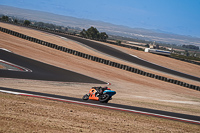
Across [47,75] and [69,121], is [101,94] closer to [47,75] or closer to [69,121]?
[69,121]

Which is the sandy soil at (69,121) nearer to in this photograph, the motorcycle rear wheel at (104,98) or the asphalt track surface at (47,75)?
the motorcycle rear wheel at (104,98)

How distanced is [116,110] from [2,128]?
5.75 metres

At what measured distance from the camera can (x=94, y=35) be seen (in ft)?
513

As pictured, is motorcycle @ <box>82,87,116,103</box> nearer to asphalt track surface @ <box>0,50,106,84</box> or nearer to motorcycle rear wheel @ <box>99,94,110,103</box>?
motorcycle rear wheel @ <box>99,94,110,103</box>

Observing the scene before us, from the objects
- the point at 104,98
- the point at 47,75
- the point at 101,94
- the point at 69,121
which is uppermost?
the point at 69,121

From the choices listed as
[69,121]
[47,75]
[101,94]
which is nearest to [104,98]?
[101,94]

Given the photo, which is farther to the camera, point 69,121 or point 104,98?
point 104,98

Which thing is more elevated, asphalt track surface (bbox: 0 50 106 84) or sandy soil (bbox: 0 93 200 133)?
sandy soil (bbox: 0 93 200 133)

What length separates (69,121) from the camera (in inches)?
367

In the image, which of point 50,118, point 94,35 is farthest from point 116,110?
point 94,35

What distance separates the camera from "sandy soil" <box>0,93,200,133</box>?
840 centimetres

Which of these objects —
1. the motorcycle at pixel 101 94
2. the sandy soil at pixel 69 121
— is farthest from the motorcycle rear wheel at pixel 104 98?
the sandy soil at pixel 69 121

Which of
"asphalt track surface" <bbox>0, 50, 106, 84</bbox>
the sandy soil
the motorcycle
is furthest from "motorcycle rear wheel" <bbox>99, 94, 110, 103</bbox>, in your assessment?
"asphalt track surface" <bbox>0, 50, 106, 84</bbox>

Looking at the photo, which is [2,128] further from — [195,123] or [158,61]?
[158,61]
